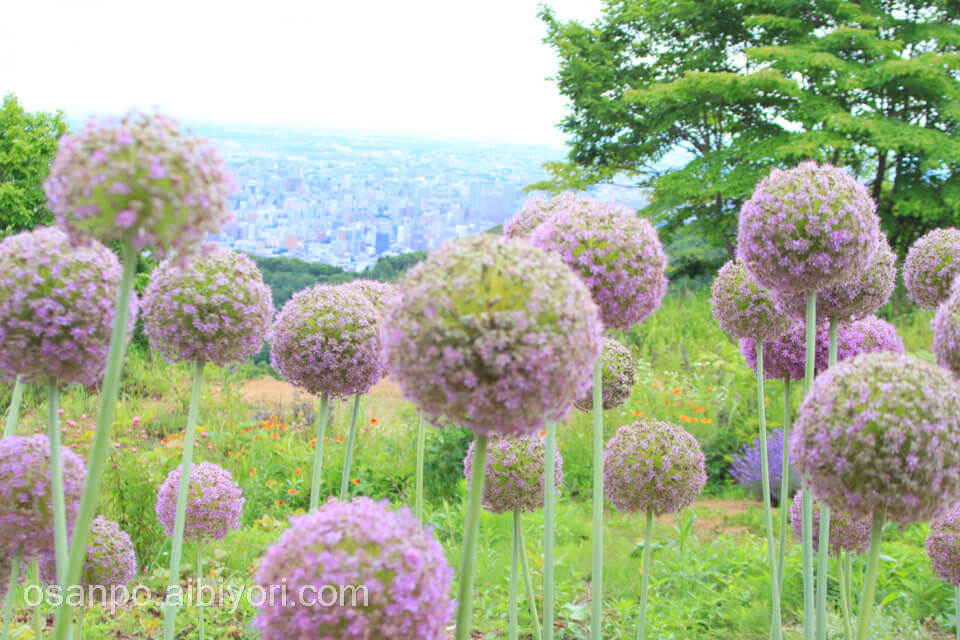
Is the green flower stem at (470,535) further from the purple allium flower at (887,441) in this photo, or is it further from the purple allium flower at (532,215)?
the purple allium flower at (532,215)

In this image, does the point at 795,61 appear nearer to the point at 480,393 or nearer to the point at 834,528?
the point at 834,528

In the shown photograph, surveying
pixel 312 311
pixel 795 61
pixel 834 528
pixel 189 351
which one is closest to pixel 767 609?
pixel 834 528

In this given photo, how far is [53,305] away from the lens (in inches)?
60.6

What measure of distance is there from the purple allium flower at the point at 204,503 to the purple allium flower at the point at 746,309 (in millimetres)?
2267

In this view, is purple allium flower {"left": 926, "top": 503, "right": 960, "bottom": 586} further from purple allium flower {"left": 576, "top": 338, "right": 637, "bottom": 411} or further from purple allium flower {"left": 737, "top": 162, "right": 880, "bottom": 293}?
purple allium flower {"left": 576, "top": 338, "right": 637, "bottom": 411}

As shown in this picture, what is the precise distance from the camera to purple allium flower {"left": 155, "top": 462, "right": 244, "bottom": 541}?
292 centimetres

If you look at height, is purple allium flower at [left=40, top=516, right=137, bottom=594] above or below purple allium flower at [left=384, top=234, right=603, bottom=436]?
below

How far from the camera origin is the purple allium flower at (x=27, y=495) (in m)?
1.71

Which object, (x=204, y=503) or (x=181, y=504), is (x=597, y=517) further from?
(x=204, y=503)

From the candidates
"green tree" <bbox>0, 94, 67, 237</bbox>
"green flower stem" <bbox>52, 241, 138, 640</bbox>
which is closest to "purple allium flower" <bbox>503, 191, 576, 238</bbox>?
"green flower stem" <bbox>52, 241, 138, 640</bbox>

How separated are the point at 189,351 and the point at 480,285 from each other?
114 centimetres

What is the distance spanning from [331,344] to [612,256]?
101 cm

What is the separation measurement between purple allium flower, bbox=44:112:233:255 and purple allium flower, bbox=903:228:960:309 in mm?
2771

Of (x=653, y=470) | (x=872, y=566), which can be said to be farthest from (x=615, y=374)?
(x=872, y=566)
